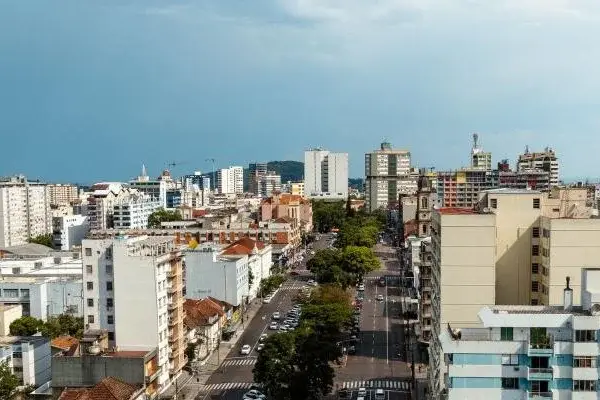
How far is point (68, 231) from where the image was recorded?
408 ft

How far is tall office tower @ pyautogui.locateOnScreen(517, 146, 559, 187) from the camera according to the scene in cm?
13875

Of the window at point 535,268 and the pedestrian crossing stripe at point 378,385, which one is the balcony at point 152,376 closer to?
the pedestrian crossing stripe at point 378,385

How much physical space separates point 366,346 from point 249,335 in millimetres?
10420

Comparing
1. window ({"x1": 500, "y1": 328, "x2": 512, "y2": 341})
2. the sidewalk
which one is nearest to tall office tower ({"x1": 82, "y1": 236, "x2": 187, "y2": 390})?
the sidewalk

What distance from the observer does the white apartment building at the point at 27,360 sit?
43.4m

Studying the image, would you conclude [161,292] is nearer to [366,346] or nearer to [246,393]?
[246,393]

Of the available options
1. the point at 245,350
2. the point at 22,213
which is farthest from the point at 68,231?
the point at 245,350

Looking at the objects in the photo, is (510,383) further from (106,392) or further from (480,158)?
(480,158)

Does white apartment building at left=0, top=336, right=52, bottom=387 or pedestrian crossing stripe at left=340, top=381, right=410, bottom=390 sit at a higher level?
white apartment building at left=0, top=336, right=52, bottom=387

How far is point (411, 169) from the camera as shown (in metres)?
197

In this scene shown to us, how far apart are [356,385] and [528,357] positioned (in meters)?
21.4

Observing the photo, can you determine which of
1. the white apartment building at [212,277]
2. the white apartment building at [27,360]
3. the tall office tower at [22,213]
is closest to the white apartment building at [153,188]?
the tall office tower at [22,213]

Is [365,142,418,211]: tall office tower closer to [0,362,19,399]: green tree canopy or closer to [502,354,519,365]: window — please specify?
[0,362,19,399]: green tree canopy

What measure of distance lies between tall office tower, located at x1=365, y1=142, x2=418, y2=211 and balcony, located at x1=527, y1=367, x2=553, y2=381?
6350 inches
